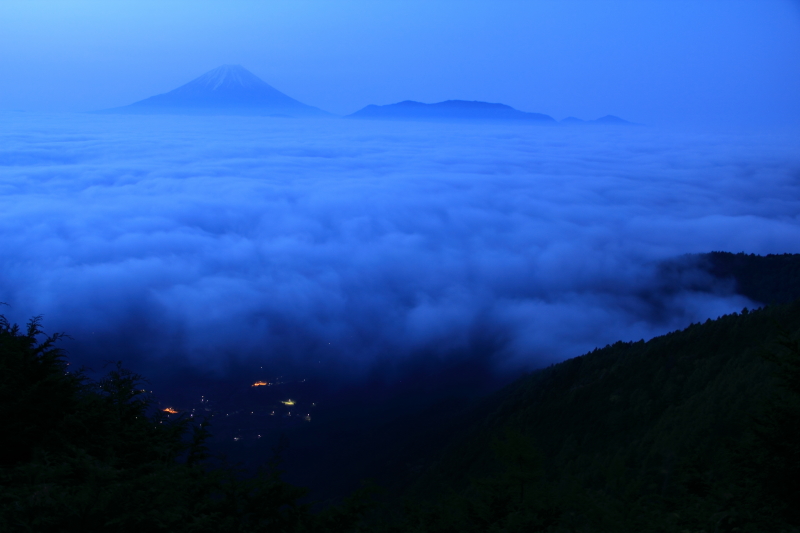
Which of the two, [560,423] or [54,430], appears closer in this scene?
[54,430]

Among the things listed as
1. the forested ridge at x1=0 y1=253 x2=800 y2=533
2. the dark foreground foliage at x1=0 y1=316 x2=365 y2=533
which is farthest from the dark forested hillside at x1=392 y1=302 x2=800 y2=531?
the dark foreground foliage at x1=0 y1=316 x2=365 y2=533

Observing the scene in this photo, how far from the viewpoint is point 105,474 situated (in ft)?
26.4

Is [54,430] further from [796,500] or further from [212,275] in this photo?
[212,275]

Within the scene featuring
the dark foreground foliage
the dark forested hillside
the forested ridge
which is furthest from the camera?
the dark forested hillside

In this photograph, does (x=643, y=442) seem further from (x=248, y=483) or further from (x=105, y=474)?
(x=105, y=474)

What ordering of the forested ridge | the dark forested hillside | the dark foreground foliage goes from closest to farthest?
1. the dark foreground foliage
2. the forested ridge
3. the dark forested hillside

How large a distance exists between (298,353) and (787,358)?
83712mm

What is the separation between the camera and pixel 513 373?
3450 inches

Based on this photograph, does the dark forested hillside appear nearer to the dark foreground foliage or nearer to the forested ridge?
the forested ridge

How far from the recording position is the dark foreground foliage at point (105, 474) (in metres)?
7.24

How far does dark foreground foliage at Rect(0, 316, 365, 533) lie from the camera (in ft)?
23.8

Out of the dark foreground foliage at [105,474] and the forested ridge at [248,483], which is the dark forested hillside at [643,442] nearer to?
the forested ridge at [248,483]

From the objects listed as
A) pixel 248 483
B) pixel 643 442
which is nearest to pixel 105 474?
pixel 248 483

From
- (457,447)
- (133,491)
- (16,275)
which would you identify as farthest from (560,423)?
(16,275)
